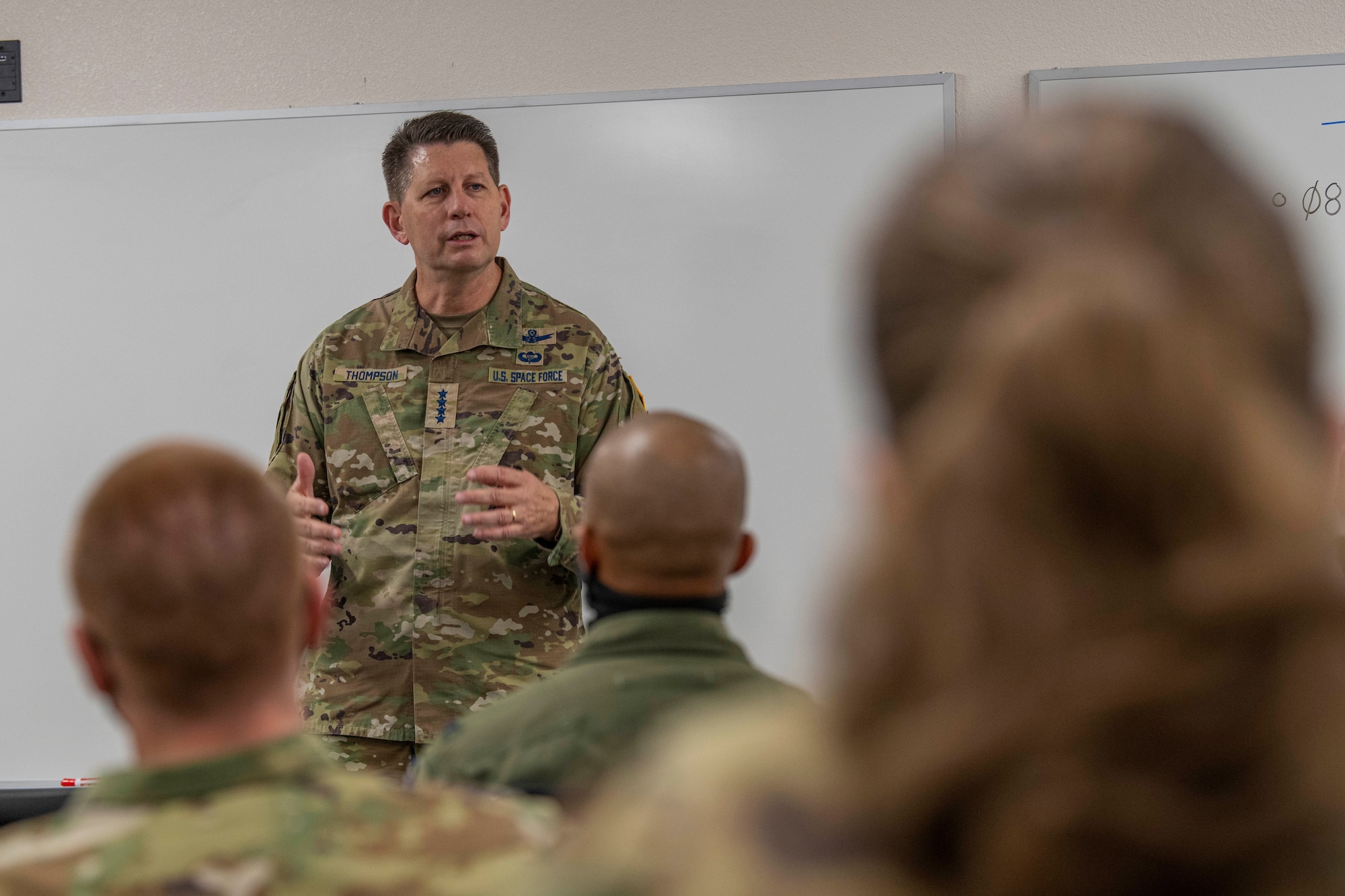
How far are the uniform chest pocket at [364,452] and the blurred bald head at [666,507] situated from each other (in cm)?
123

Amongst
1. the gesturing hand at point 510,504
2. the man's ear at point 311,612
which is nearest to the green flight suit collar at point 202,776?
the man's ear at point 311,612

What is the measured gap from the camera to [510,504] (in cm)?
236

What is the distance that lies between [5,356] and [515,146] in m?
1.65

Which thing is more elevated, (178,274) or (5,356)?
(178,274)

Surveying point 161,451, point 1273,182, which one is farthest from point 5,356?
point 1273,182

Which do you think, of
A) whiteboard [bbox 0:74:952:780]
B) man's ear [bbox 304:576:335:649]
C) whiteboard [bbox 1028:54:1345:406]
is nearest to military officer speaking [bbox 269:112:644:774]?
whiteboard [bbox 0:74:952:780]

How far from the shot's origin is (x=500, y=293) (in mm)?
2756

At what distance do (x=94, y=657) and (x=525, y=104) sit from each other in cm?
257

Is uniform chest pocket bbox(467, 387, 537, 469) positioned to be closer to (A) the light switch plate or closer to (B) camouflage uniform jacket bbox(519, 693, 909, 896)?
(A) the light switch plate

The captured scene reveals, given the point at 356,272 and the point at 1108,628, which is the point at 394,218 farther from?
the point at 1108,628

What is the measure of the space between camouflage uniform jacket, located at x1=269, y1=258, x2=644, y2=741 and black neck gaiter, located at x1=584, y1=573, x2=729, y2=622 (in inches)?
40.8

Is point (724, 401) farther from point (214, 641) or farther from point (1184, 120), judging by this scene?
point (1184, 120)

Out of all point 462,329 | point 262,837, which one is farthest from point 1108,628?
point 462,329

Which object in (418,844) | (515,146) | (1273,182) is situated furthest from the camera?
(515,146)
